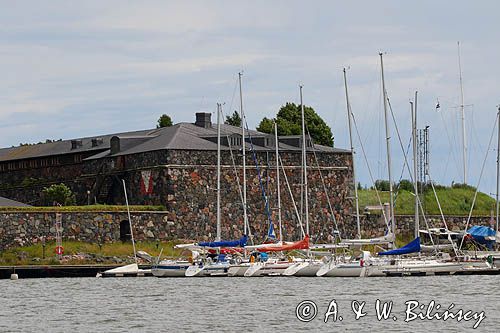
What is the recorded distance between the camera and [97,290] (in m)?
63.9

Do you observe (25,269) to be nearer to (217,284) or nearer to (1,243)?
(1,243)

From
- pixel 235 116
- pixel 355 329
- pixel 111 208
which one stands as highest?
pixel 235 116

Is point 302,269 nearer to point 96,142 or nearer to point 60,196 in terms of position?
point 60,196

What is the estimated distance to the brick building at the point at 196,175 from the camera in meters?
85.6

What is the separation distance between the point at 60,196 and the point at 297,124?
99.7ft

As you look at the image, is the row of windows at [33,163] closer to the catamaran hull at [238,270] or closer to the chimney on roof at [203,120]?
the chimney on roof at [203,120]

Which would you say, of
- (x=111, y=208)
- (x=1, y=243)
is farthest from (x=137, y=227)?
(x=1, y=243)

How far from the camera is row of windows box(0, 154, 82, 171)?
94500 mm

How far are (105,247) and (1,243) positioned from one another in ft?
18.0

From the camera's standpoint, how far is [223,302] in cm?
5572

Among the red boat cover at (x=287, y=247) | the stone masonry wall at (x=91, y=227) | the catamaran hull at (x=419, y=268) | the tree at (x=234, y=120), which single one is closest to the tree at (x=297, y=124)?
the tree at (x=234, y=120)

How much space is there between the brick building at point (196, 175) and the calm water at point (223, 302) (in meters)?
14.2

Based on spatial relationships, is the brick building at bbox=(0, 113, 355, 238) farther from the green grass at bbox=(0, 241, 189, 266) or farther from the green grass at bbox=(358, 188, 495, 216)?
the green grass at bbox=(358, 188, 495, 216)

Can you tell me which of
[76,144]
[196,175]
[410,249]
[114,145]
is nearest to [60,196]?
[114,145]
